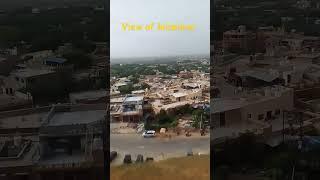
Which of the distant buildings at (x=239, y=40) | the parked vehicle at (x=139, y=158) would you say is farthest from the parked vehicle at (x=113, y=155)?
the distant buildings at (x=239, y=40)

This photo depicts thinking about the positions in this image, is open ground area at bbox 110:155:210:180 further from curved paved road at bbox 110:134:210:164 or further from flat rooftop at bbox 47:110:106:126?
flat rooftop at bbox 47:110:106:126

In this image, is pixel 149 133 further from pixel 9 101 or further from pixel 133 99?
pixel 9 101

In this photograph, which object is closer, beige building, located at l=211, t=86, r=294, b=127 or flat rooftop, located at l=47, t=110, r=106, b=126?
flat rooftop, located at l=47, t=110, r=106, b=126

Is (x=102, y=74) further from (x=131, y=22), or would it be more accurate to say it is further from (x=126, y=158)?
(x=126, y=158)

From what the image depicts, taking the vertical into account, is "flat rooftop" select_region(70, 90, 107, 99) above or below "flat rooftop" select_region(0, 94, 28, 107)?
above

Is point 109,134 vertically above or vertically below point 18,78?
below

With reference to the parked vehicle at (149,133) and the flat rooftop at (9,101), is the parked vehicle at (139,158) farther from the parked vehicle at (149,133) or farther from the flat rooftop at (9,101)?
the flat rooftop at (9,101)

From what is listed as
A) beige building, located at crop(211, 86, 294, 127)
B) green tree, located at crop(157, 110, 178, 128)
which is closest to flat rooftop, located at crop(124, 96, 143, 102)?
green tree, located at crop(157, 110, 178, 128)

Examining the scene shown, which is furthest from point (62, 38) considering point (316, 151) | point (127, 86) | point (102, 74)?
point (316, 151)
